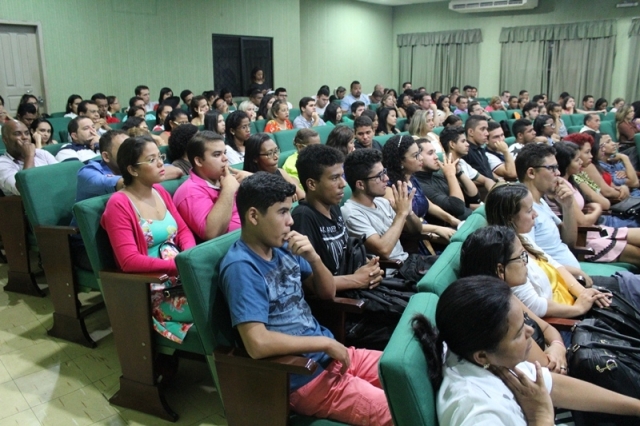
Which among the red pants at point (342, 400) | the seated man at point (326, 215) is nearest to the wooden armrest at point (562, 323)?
the seated man at point (326, 215)

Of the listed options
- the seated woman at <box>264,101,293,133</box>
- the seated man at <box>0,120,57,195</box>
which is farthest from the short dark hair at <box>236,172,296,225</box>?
the seated woman at <box>264,101,293,133</box>

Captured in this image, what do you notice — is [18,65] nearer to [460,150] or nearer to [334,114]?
[334,114]

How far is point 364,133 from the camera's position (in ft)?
13.8

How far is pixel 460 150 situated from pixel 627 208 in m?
1.21

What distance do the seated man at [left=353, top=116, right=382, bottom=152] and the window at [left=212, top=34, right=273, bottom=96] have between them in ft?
17.9

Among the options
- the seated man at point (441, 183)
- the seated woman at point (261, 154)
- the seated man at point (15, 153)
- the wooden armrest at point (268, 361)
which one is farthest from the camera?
the seated man at point (15, 153)

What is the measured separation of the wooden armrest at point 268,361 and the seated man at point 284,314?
21 millimetres

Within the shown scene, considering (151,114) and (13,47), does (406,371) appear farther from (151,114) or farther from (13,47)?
(13,47)

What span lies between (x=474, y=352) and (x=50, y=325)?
2.51 meters

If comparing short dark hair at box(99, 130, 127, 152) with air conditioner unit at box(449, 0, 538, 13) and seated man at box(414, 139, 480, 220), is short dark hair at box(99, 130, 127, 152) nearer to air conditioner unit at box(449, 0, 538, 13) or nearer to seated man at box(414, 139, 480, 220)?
seated man at box(414, 139, 480, 220)

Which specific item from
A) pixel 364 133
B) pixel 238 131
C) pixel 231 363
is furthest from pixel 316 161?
pixel 364 133

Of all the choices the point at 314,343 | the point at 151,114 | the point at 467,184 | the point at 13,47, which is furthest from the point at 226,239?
the point at 13,47

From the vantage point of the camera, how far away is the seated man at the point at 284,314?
1.49 m

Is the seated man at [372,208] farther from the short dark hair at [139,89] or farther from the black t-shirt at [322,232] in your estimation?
the short dark hair at [139,89]
